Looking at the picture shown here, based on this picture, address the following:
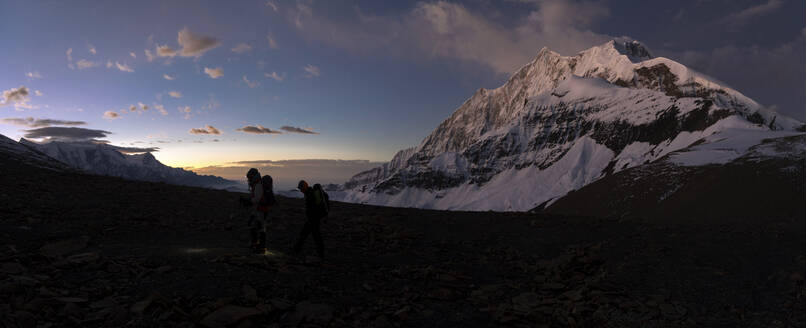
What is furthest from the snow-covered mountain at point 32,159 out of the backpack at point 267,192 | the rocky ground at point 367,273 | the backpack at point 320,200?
the backpack at point 320,200

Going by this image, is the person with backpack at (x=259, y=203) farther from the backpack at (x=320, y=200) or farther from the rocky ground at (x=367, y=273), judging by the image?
the backpack at (x=320, y=200)

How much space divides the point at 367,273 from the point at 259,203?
429 cm

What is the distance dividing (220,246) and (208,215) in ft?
20.7

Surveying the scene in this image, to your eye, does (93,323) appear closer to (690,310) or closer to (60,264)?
(60,264)

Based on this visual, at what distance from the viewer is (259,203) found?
504 inches

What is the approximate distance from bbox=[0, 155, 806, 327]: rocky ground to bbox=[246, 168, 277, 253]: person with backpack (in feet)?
2.53

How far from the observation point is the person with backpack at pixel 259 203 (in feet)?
40.7

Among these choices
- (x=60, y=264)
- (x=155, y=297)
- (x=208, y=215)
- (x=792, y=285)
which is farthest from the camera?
(x=208, y=215)

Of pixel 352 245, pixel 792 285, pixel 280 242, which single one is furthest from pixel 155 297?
pixel 792 285

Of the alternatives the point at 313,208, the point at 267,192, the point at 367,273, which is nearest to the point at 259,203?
the point at 267,192

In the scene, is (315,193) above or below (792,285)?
above

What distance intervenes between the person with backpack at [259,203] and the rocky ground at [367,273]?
2.53ft

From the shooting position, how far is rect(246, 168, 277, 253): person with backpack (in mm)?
12414

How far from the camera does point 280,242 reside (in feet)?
50.2
